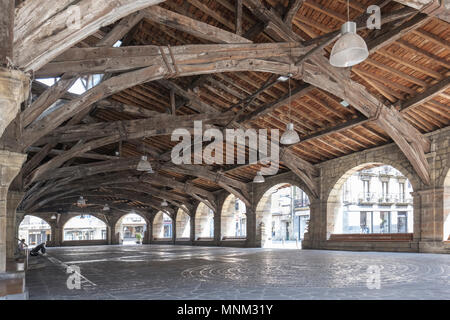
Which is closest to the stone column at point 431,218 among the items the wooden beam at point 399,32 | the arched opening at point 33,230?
the wooden beam at point 399,32

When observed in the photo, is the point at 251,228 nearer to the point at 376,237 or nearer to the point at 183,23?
the point at 376,237

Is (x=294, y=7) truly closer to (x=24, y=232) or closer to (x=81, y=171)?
(x=81, y=171)

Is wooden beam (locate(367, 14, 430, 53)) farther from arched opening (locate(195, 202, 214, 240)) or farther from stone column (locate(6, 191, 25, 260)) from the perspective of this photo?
arched opening (locate(195, 202, 214, 240))

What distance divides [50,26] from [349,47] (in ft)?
10.7

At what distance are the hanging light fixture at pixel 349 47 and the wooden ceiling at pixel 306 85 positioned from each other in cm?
227

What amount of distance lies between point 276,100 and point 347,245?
19.3 feet

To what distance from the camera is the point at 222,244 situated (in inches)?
818

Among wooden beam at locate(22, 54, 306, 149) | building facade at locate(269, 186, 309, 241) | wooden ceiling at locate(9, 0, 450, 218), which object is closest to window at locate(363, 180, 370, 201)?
building facade at locate(269, 186, 309, 241)

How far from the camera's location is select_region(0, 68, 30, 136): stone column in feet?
9.05

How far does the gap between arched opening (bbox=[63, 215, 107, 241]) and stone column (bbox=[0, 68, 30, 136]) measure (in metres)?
43.1

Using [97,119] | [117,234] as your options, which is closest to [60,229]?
[117,234]

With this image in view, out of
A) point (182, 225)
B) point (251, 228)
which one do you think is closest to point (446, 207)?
point (251, 228)

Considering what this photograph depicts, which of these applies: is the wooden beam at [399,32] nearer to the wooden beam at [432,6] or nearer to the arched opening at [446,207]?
the wooden beam at [432,6]

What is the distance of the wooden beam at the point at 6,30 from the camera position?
2.53 meters
